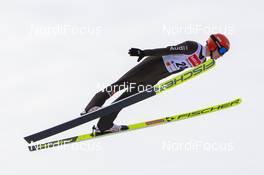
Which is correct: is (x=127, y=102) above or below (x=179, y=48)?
below

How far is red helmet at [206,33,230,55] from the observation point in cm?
864

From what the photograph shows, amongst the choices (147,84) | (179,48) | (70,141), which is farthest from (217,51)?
(70,141)

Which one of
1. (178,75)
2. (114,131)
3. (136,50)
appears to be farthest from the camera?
(114,131)

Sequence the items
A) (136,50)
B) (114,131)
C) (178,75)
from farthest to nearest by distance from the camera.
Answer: (114,131) < (178,75) < (136,50)

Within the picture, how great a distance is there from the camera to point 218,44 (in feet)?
28.3

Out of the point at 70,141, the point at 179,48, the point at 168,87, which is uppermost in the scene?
the point at 179,48

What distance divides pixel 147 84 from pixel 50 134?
164 centimetres

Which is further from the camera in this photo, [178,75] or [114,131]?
[114,131]

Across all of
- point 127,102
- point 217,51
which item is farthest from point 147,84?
point 217,51

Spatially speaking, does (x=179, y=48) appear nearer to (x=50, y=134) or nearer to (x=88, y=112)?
(x=88, y=112)

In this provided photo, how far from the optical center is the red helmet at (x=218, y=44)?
8.64 meters

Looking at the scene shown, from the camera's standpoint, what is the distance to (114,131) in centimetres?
927

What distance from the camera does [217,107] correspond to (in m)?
9.27

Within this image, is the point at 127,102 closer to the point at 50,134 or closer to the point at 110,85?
the point at 110,85
